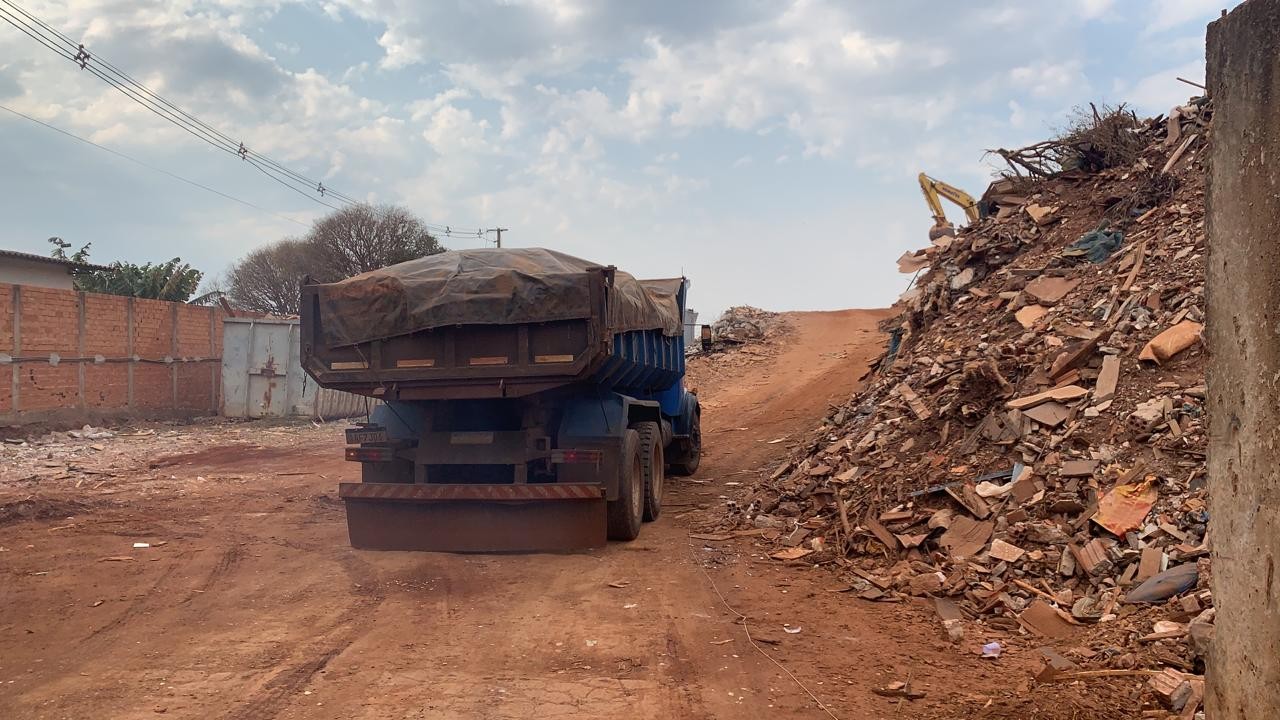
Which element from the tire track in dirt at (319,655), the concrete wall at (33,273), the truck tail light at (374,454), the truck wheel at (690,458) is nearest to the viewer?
the tire track in dirt at (319,655)

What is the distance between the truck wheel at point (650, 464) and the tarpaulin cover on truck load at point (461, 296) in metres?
1.45

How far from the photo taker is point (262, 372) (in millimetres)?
20734

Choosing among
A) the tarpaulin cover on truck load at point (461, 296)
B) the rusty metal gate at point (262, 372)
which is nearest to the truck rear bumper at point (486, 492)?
the tarpaulin cover on truck load at point (461, 296)

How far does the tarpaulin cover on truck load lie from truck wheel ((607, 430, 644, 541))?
1.20 meters

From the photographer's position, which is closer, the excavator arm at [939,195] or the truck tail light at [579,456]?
the truck tail light at [579,456]

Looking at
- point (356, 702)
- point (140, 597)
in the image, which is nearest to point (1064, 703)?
point (356, 702)

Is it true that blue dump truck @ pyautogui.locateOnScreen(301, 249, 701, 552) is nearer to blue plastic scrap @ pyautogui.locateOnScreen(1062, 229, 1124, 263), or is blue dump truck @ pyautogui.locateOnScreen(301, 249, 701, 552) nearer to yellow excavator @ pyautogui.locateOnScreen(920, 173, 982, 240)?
blue plastic scrap @ pyautogui.locateOnScreen(1062, 229, 1124, 263)

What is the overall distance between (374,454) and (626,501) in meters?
2.50

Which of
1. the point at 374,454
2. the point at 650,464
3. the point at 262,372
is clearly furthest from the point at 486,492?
the point at 262,372

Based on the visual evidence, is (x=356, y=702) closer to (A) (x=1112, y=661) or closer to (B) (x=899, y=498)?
(A) (x=1112, y=661)

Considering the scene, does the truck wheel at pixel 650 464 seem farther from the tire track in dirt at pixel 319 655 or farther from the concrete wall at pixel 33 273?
the concrete wall at pixel 33 273

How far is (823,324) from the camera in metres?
35.3

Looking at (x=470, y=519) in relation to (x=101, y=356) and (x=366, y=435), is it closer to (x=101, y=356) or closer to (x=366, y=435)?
(x=366, y=435)

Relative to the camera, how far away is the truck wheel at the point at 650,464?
956 cm
